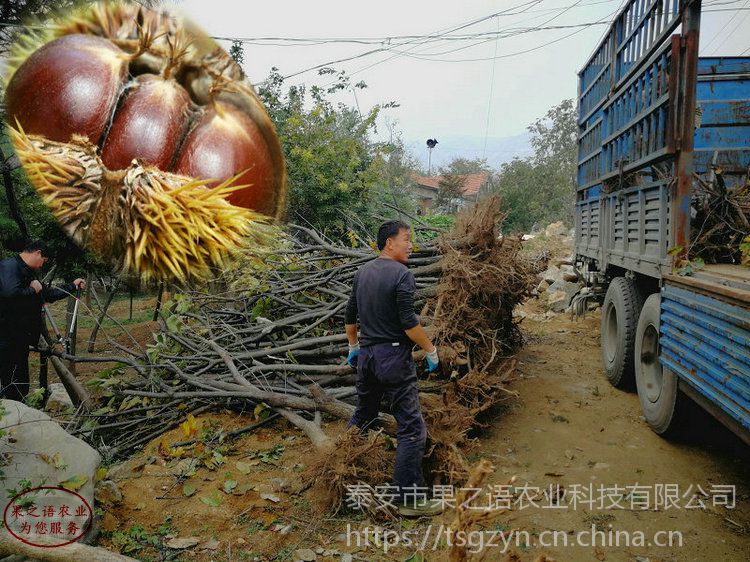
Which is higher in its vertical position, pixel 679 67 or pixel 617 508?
pixel 679 67

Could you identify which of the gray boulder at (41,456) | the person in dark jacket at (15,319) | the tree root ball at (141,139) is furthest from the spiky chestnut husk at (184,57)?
the person in dark jacket at (15,319)

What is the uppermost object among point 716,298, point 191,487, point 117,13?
point 117,13

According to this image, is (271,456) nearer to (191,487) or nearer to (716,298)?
(191,487)

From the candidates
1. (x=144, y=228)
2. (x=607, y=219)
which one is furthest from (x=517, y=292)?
(x=144, y=228)

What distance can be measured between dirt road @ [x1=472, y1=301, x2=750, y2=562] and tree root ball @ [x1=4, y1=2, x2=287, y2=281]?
247 cm

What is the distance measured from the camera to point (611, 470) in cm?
359

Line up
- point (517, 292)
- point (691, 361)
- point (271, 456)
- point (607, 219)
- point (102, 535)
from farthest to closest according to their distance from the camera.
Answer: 1. point (607, 219)
2. point (517, 292)
3. point (271, 456)
4. point (691, 361)
5. point (102, 535)

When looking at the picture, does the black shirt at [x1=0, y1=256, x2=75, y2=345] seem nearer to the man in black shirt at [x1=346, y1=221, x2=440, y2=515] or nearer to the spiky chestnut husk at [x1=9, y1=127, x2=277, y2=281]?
the man in black shirt at [x1=346, y1=221, x2=440, y2=515]

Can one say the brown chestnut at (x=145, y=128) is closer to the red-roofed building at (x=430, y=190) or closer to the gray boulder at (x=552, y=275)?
the gray boulder at (x=552, y=275)

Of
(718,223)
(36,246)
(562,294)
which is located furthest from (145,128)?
(562,294)

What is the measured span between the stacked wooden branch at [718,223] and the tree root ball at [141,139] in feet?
11.7

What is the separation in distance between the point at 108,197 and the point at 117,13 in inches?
14.3

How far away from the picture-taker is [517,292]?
4848mm

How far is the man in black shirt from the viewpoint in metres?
2.94
